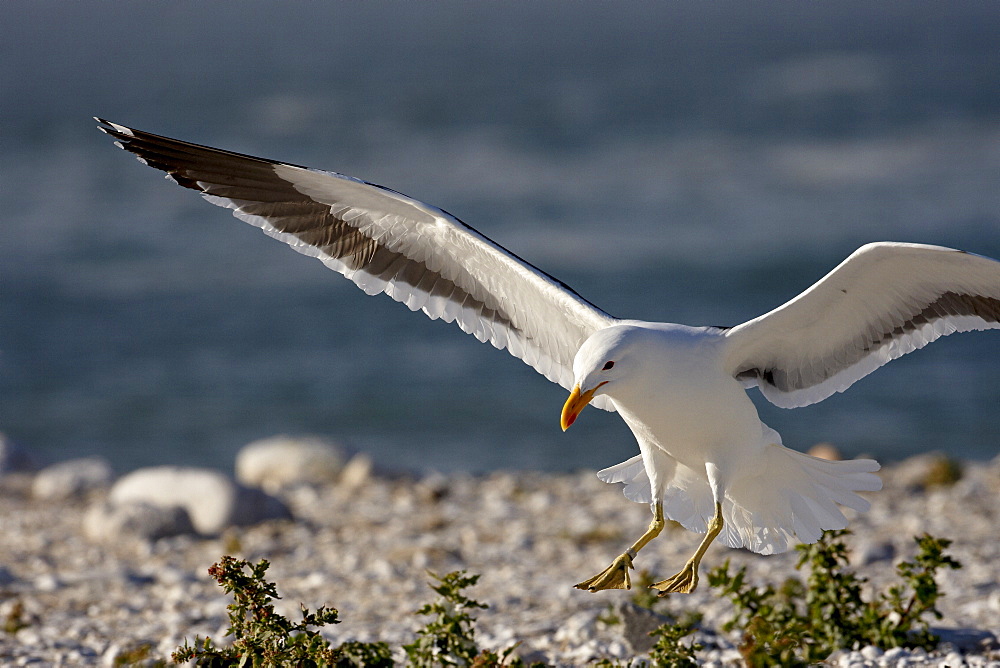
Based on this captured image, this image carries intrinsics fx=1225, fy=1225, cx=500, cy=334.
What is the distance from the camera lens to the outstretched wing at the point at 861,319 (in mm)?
4164

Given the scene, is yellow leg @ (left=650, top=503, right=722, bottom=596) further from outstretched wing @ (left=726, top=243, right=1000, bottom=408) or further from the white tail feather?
outstretched wing @ (left=726, top=243, right=1000, bottom=408)

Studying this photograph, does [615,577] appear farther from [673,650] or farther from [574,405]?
[574,405]

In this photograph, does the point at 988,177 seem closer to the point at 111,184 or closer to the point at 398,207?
the point at 111,184

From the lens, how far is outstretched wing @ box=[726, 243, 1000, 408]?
4.16m

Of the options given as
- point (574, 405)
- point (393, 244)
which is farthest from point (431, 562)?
point (574, 405)

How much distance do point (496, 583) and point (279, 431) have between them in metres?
6.17

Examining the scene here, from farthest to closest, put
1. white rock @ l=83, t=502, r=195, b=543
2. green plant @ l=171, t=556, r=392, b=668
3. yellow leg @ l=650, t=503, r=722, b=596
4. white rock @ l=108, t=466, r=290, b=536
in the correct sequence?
white rock @ l=108, t=466, r=290, b=536 < white rock @ l=83, t=502, r=195, b=543 < yellow leg @ l=650, t=503, r=722, b=596 < green plant @ l=171, t=556, r=392, b=668

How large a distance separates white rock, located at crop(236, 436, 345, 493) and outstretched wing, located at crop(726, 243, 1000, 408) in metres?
4.98

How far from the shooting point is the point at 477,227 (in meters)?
17.6

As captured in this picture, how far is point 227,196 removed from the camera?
15.8 ft

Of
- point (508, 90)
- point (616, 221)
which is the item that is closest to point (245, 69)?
point (508, 90)

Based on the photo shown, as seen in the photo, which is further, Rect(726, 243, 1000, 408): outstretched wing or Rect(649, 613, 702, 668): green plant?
Rect(726, 243, 1000, 408): outstretched wing

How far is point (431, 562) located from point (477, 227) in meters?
11.5

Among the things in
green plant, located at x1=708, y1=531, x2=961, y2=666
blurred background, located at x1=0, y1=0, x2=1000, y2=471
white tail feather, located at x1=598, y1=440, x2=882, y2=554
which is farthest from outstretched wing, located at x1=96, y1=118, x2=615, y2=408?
blurred background, located at x1=0, y1=0, x2=1000, y2=471
